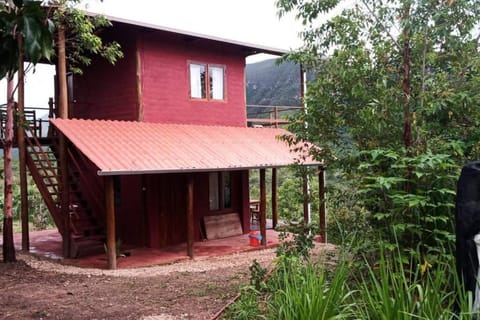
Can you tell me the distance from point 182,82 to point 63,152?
3.66 metres

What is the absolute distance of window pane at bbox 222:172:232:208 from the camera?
12852 mm

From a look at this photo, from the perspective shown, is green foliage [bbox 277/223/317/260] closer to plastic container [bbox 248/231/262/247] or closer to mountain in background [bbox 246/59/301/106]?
plastic container [bbox 248/231/262/247]

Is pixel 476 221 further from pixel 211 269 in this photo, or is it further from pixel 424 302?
pixel 211 269

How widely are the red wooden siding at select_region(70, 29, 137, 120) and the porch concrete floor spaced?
3.30 metres

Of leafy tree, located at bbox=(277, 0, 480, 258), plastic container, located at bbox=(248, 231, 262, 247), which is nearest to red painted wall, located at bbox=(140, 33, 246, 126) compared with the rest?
plastic container, located at bbox=(248, 231, 262, 247)

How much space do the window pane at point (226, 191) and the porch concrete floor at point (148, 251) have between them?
3.25 ft

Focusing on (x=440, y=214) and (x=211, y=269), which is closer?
(x=440, y=214)

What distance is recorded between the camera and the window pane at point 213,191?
40.8 ft

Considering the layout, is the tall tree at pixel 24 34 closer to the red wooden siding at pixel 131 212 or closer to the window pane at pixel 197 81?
the red wooden siding at pixel 131 212

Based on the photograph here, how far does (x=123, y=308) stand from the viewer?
5.58m

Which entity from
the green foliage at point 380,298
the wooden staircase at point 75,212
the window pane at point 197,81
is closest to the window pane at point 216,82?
the window pane at point 197,81

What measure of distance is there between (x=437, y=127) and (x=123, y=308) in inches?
166

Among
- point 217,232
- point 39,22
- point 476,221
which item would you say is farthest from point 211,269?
point 39,22

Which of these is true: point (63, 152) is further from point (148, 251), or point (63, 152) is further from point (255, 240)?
point (255, 240)
